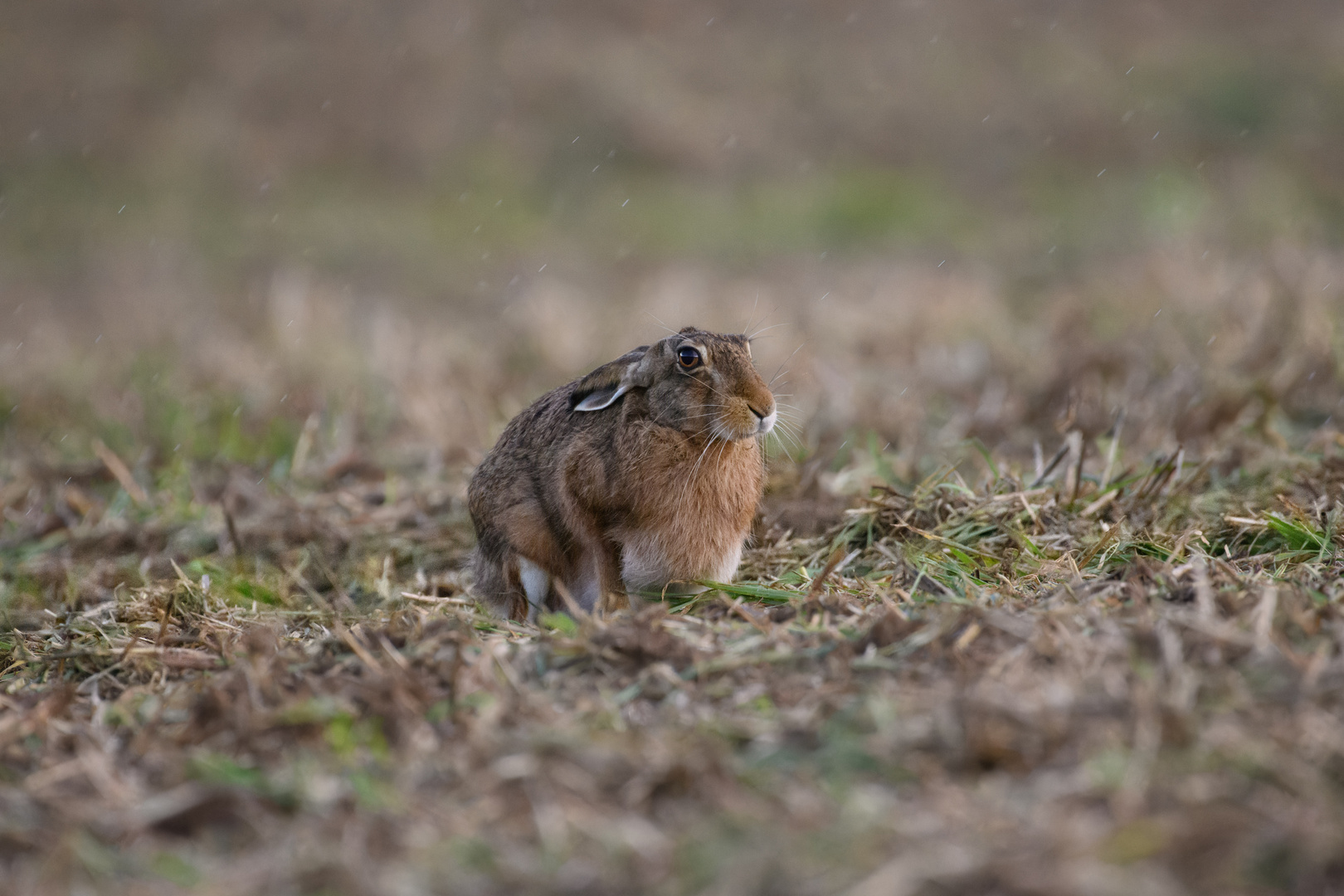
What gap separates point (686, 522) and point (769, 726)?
134 cm

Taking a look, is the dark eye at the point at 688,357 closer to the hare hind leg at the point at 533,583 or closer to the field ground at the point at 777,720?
the field ground at the point at 777,720

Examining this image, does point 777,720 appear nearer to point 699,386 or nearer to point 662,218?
point 699,386

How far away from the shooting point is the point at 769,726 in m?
3.03

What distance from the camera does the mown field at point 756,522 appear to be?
2.65 m

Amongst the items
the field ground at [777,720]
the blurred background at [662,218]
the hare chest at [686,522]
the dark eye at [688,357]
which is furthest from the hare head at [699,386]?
the blurred background at [662,218]

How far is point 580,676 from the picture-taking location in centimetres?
354

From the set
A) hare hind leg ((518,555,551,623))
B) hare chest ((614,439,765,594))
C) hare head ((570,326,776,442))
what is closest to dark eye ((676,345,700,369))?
hare head ((570,326,776,442))

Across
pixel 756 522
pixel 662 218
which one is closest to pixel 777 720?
pixel 756 522

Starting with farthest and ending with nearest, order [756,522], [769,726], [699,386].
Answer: [756,522]
[699,386]
[769,726]

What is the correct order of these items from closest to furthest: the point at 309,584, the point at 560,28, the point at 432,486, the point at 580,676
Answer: the point at 580,676
the point at 309,584
the point at 432,486
the point at 560,28

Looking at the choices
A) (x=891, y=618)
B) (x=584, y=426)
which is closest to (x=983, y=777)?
(x=891, y=618)

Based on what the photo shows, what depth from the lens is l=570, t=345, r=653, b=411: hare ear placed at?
4.37m

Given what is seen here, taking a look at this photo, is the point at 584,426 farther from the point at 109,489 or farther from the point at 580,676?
the point at 109,489

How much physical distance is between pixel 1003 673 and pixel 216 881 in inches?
74.2
